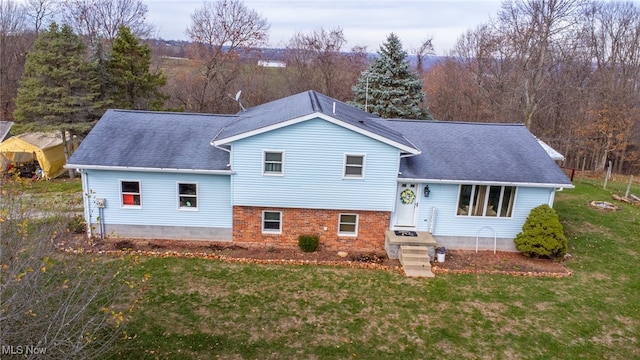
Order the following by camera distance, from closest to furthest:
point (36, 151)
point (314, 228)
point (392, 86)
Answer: point (314, 228) < point (36, 151) < point (392, 86)

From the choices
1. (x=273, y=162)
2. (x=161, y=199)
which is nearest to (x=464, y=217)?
(x=273, y=162)

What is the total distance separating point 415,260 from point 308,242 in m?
3.96

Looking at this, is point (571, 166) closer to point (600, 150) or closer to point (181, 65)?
point (600, 150)

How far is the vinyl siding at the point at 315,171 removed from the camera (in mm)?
14562

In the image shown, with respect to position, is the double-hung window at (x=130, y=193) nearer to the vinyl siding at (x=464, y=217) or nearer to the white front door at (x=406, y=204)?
the white front door at (x=406, y=204)

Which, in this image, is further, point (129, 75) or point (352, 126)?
point (129, 75)

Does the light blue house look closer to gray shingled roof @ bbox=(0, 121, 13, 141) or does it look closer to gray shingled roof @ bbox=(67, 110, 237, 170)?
gray shingled roof @ bbox=(67, 110, 237, 170)

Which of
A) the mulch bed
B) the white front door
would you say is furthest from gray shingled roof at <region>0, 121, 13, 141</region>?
the white front door

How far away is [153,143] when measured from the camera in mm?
16141

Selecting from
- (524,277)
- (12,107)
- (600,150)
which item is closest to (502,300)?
(524,277)

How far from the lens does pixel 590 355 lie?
10.1m

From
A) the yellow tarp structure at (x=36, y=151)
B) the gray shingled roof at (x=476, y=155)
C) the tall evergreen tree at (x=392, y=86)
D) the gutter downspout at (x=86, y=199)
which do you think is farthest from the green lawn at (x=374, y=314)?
the tall evergreen tree at (x=392, y=86)

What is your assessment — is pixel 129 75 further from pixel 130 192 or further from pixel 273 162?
pixel 273 162

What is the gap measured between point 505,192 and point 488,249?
93.7 inches
